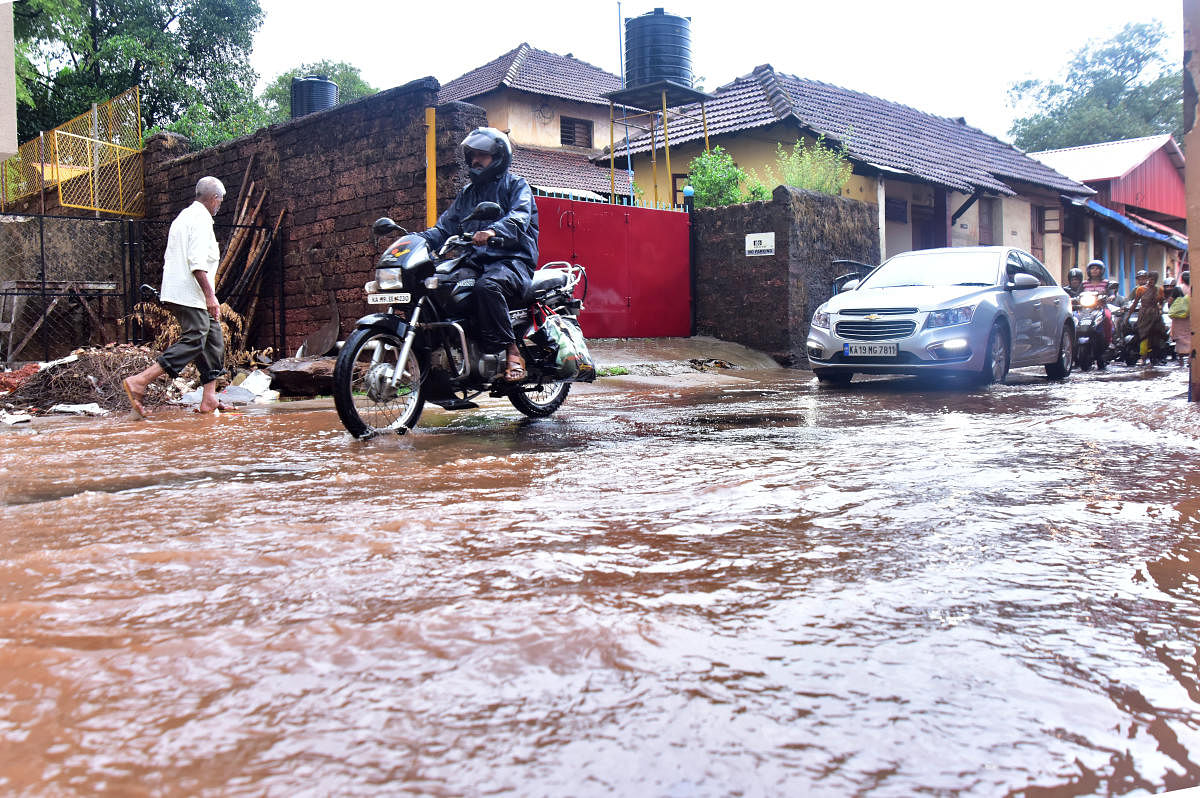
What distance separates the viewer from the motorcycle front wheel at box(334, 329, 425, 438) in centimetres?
507

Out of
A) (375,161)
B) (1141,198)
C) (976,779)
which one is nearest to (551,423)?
(976,779)

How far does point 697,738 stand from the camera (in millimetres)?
1407

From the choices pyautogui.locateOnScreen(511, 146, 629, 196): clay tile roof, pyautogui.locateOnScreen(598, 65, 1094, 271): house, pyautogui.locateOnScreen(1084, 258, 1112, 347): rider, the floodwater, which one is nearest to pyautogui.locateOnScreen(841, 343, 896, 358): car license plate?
the floodwater

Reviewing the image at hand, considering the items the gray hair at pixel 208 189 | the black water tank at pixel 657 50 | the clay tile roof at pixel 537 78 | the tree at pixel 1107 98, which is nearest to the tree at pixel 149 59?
the clay tile roof at pixel 537 78

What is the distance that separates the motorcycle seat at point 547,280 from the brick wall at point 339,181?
158 inches

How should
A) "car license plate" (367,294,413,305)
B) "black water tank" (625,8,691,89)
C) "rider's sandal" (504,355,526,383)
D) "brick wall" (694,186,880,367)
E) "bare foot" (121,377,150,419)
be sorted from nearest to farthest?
"car license plate" (367,294,413,305), "rider's sandal" (504,355,526,383), "bare foot" (121,377,150,419), "brick wall" (694,186,880,367), "black water tank" (625,8,691,89)

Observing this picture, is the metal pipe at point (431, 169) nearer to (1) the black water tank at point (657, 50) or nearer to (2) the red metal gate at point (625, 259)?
(2) the red metal gate at point (625, 259)

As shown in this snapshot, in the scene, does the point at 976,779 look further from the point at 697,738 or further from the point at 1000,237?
the point at 1000,237

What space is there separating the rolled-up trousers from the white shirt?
3.4 inches

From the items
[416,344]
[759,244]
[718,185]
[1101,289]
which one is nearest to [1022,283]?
[759,244]

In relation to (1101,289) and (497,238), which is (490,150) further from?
(1101,289)

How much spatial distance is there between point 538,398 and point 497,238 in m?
1.47

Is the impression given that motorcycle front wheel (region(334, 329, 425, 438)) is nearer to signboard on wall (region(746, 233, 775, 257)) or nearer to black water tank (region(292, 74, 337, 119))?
signboard on wall (region(746, 233, 775, 257))

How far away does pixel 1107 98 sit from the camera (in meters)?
54.3
